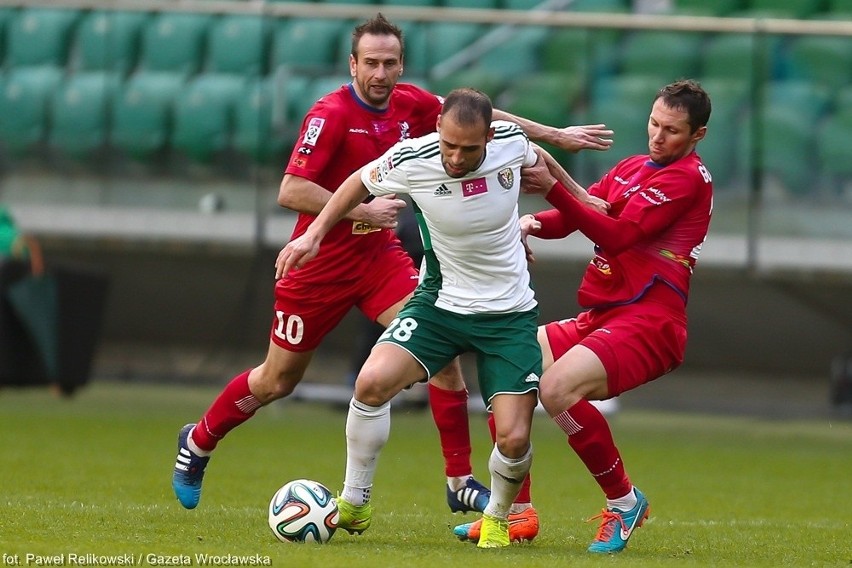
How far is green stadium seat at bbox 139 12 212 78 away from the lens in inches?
589

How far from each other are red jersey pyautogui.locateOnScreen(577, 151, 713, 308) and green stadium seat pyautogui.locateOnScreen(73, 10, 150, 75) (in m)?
8.99

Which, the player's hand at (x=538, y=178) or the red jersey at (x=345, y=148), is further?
the red jersey at (x=345, y=148)

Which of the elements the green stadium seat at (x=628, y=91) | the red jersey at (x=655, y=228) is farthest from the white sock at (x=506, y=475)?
the green stadium seat at (x=628, y=91)

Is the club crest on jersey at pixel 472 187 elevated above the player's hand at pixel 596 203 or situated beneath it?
elevated above

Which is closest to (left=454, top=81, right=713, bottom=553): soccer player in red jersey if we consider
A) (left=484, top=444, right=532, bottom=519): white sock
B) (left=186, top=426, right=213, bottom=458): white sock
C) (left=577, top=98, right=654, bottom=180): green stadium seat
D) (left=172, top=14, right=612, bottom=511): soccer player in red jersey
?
(left=484, top=444, right=532, bottom=519): white sock

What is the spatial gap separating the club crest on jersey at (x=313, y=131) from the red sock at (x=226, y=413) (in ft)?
3.91

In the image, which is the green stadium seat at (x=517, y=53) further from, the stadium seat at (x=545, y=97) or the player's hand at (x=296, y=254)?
the player's hand at (x=296, y=254)

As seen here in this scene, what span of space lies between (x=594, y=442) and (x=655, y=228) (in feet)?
3.05

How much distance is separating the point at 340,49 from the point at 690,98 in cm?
844

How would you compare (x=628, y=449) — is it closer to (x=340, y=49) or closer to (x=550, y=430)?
(x=550, y=430)

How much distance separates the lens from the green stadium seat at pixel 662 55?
13.4 meters

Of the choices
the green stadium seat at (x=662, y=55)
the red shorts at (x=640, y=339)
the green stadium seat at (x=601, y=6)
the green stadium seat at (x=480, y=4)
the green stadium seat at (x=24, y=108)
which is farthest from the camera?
the green stadium seat at (x=480, y=4)

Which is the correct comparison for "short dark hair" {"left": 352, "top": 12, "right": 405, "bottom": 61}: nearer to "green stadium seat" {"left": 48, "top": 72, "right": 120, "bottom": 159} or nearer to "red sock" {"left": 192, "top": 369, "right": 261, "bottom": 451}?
"red sock" {"left": 192, "top": 369, "right": 261, "bottom": 451}

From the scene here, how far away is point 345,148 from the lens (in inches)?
285
